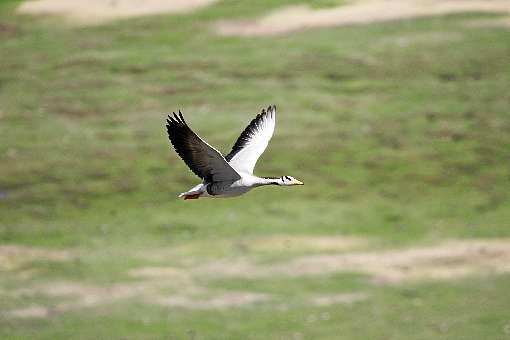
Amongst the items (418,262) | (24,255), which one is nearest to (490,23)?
(418,262)

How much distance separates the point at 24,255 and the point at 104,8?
26411mm

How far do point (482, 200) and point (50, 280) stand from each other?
54.1 ft

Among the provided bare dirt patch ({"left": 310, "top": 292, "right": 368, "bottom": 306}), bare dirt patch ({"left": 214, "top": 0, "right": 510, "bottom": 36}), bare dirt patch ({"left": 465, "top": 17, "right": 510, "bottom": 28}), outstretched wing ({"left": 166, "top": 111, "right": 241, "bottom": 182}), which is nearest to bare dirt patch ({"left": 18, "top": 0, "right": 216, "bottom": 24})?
bare dirt patch ({"left": 214, "top": 0, "right": 510, "bottom": 36})

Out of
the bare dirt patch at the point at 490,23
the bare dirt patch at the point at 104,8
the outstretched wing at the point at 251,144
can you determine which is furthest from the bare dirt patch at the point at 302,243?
the bare dirt patch at the point at 104,8

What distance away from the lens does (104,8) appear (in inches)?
2488

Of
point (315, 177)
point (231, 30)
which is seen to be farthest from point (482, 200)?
point (231, 30)

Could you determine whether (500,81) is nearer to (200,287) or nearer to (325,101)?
(325,101)

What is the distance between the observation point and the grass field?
34.7 metres

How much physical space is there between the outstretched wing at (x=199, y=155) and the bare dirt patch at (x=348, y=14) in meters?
40.3

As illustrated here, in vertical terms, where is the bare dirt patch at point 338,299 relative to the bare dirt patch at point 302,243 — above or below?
below

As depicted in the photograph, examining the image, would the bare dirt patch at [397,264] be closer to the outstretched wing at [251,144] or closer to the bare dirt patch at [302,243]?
the bare dirt patch at [302,243]

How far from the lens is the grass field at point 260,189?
114 feet

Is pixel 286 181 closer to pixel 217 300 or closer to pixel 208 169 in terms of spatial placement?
pixel 208 169

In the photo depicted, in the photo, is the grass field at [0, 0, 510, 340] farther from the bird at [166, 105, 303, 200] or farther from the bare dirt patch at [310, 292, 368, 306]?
the bird at [166, 105, 303, 200]
